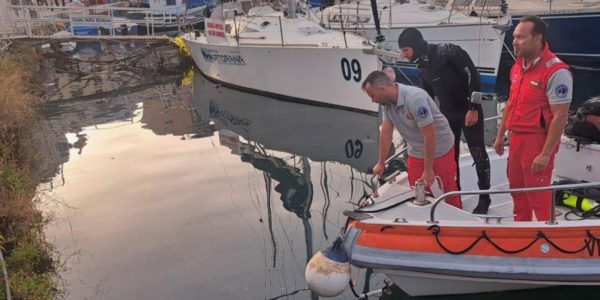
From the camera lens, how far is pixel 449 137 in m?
3.92

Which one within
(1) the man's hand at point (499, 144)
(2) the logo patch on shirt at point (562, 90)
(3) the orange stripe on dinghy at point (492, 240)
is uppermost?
(2) the logo patch on shirt at point (562, 90)

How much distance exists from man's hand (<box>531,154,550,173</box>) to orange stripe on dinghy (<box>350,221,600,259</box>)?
15.4 inches

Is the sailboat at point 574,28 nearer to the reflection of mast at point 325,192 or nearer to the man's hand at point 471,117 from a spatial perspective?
the reflection of mast at point 325,192

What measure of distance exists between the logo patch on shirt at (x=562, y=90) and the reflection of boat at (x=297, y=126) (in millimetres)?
4421

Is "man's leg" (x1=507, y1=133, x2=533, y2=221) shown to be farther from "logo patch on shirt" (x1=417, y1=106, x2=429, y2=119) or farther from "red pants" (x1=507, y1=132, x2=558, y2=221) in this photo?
"logo patch on shirt" (x1=417, y1=106, x2=429, y2=119)

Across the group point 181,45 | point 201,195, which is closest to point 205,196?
point 201,195

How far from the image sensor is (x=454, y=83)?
4.42 metres

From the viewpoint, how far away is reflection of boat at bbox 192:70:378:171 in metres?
8.61

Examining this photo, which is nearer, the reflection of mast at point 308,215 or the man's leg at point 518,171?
the man's leg at point 518,171

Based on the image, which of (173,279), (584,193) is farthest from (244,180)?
(584,193)

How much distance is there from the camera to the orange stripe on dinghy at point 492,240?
137 inches

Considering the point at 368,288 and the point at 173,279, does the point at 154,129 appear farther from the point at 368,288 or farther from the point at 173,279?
the point at 368,288

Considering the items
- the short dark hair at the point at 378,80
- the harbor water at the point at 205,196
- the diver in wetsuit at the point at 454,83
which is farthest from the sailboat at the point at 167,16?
the short dark hair at the point at 378,80

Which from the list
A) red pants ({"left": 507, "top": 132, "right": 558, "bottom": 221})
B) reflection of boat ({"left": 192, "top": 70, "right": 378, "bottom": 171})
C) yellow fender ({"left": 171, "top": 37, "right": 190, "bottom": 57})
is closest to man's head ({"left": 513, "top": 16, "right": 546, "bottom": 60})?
red pants ({"left": 507, "top": 132, "right": 558, "bottom": 221})
